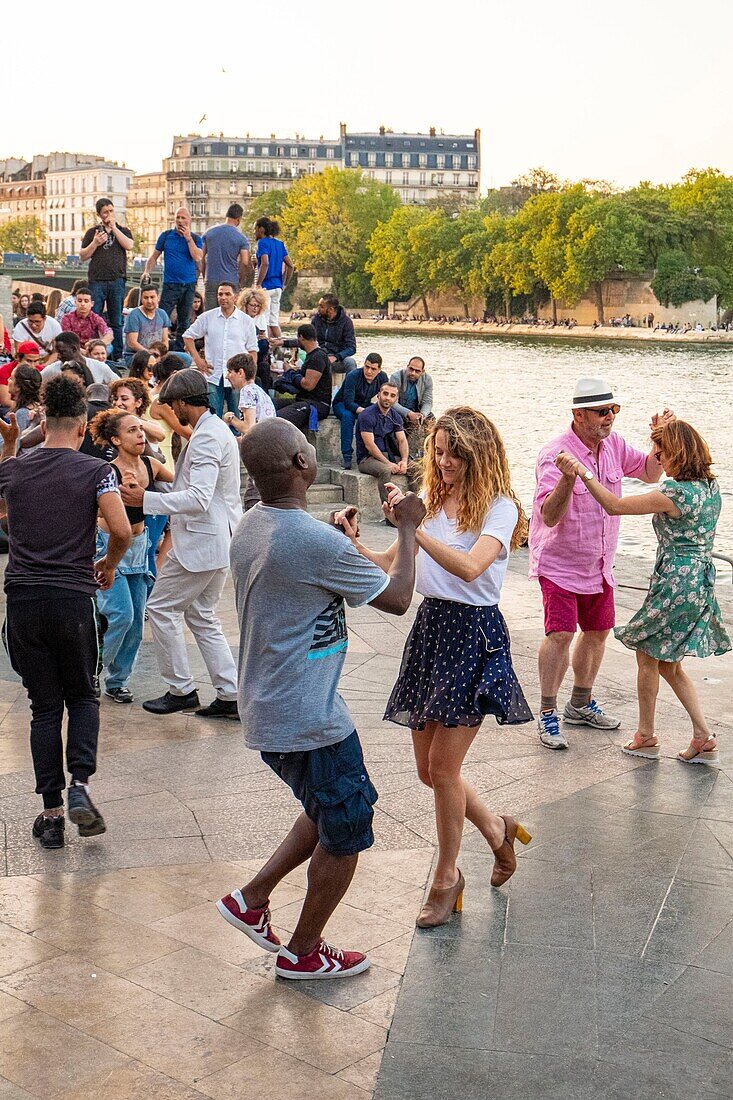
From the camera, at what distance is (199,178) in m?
164

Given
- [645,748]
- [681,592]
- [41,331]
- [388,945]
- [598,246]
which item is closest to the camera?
[388,945]

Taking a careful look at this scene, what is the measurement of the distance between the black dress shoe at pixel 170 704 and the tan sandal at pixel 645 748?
6.93 feet

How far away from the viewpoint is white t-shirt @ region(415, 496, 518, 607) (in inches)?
162

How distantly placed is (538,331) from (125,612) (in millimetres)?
95940

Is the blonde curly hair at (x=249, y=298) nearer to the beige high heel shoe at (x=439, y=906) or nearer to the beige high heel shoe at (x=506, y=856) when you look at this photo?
the beige high heel shoe at (x=506, y=856)

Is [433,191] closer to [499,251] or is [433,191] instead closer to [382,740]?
[499,251]

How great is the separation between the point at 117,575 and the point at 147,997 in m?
3.14

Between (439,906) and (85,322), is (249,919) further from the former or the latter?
(85,322)

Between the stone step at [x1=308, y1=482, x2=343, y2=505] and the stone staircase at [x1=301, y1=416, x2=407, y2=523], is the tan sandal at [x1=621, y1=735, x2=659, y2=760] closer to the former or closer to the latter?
the stone staircase at [x1=301, y1=416, x2=407, y2=523]

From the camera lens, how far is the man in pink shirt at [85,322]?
540 inches

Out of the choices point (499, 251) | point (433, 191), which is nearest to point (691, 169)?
point (499, 251)

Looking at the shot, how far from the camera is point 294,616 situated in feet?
11.5

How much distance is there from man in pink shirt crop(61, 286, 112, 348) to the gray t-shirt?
10.7 m

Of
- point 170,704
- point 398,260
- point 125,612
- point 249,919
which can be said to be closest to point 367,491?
point 125,612
